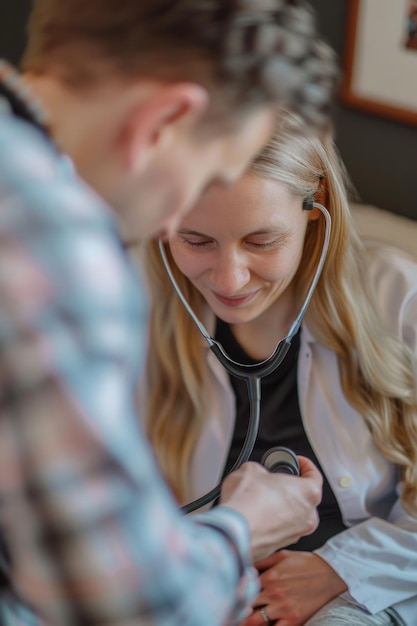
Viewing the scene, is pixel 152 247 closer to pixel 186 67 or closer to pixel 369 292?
pixel 369 292

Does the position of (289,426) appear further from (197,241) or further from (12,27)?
(12,27)

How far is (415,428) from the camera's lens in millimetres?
1370

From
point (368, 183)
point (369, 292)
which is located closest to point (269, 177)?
point (369, 292)

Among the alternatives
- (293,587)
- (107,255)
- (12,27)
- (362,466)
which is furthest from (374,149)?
(107,255)

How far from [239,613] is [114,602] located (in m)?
0.20

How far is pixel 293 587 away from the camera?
1349mm

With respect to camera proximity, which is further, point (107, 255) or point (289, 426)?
point (289, 426)

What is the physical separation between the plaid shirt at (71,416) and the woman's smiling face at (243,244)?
58cm

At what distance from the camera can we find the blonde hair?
4.00 feet

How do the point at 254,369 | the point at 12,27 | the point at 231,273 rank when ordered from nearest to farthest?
the point at 231,273, the point at 254,369, the point at 12,27

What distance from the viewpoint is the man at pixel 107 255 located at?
549mm

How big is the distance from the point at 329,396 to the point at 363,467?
0.42 feet

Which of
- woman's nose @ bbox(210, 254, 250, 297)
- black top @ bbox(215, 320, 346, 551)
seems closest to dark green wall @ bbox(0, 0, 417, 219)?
black top @ bbox(215, 320, 346, 551)

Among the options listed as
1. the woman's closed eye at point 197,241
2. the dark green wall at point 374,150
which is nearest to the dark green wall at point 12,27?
the dark green wall at point 374,150
